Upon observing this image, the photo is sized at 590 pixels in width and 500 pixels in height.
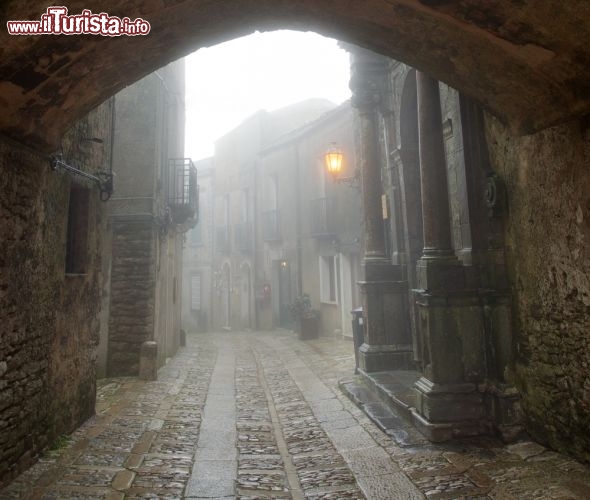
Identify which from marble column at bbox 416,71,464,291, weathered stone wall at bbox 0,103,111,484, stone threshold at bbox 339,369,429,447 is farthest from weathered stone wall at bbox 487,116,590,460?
weathered stone wall at bbox 0,103,111,484

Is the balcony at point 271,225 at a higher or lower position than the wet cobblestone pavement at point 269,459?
higher

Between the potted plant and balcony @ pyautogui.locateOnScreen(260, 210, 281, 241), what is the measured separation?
389 centimetres

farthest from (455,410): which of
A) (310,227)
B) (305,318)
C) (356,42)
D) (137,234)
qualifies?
(310,227)

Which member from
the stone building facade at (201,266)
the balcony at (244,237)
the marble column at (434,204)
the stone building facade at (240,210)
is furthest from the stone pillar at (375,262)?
the stone building facade at (201,266)

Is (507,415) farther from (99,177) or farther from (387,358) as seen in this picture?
(99,177)

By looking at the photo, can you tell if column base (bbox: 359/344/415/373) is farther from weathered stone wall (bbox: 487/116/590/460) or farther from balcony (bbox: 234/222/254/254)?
balcony (bbox: 234/222/254/254)

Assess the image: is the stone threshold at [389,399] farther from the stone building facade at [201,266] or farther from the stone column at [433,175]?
the stone building facade at [201,266]

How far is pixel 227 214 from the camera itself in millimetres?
21172

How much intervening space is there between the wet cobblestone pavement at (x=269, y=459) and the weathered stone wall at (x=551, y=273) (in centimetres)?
43

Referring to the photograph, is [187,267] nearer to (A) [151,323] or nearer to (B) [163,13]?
(A) [151,323]

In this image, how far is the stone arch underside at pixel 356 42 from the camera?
2893mm

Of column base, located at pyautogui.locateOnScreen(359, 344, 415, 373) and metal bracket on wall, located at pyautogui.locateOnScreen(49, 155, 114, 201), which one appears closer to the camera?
metal bracket on wall, located at pyautogui.locateOnScreen(49, 155, 114, 201)

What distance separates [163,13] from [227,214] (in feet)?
59.3

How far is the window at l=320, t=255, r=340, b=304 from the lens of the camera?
1408 centimetres
